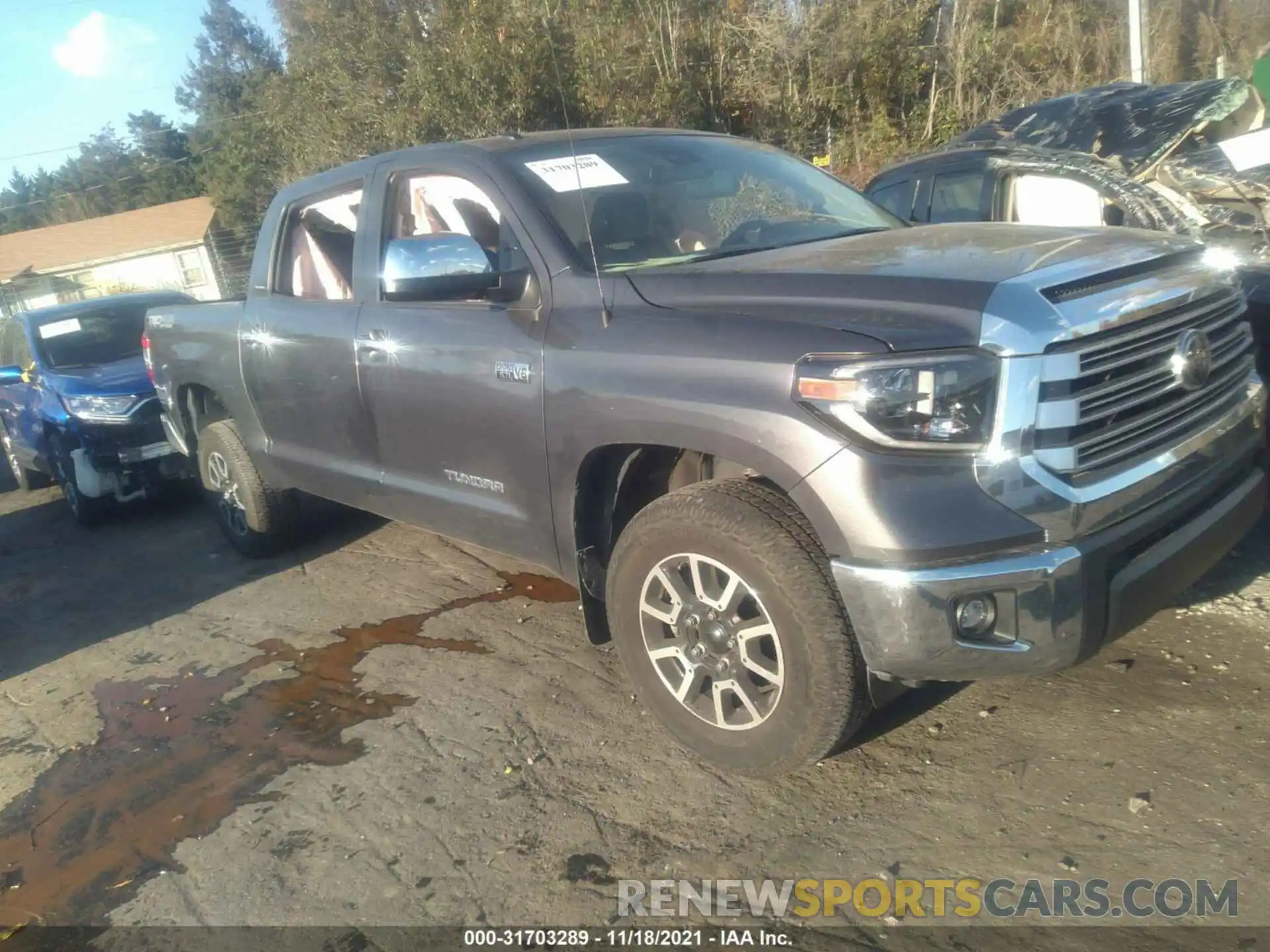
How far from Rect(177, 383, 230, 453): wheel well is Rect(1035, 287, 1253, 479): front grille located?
482 cm

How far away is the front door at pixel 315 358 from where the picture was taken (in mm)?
4574

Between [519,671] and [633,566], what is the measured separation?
1.16 meters

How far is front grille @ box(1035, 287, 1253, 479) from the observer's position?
2.63m

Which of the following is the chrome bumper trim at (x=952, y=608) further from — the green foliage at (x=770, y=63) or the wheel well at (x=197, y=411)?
the green foliage at (x=770, y=63)

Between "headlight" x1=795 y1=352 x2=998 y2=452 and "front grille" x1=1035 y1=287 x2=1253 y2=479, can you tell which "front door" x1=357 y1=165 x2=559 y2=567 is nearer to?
"headlight" x1=795 y1=352 x2=998 y2=452

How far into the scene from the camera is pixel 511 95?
19.0 meters

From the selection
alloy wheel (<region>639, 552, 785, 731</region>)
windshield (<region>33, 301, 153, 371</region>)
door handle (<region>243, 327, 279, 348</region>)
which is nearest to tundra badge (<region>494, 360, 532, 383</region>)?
alloy wheel (<region>639, 552, 785, 731</region>)

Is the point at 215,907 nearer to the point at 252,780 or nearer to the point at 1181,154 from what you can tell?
the point at 252,780

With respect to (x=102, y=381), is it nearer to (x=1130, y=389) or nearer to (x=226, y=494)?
(x=226, y=494)

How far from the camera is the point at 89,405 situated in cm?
745

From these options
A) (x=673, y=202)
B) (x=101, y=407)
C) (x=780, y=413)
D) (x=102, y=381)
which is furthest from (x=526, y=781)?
(x=102, y=381)

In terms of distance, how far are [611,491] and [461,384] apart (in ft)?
2.47

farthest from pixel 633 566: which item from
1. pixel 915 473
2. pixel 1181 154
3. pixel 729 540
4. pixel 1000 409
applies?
pixel 1181 154

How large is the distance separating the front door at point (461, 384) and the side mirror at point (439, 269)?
0.14ft
